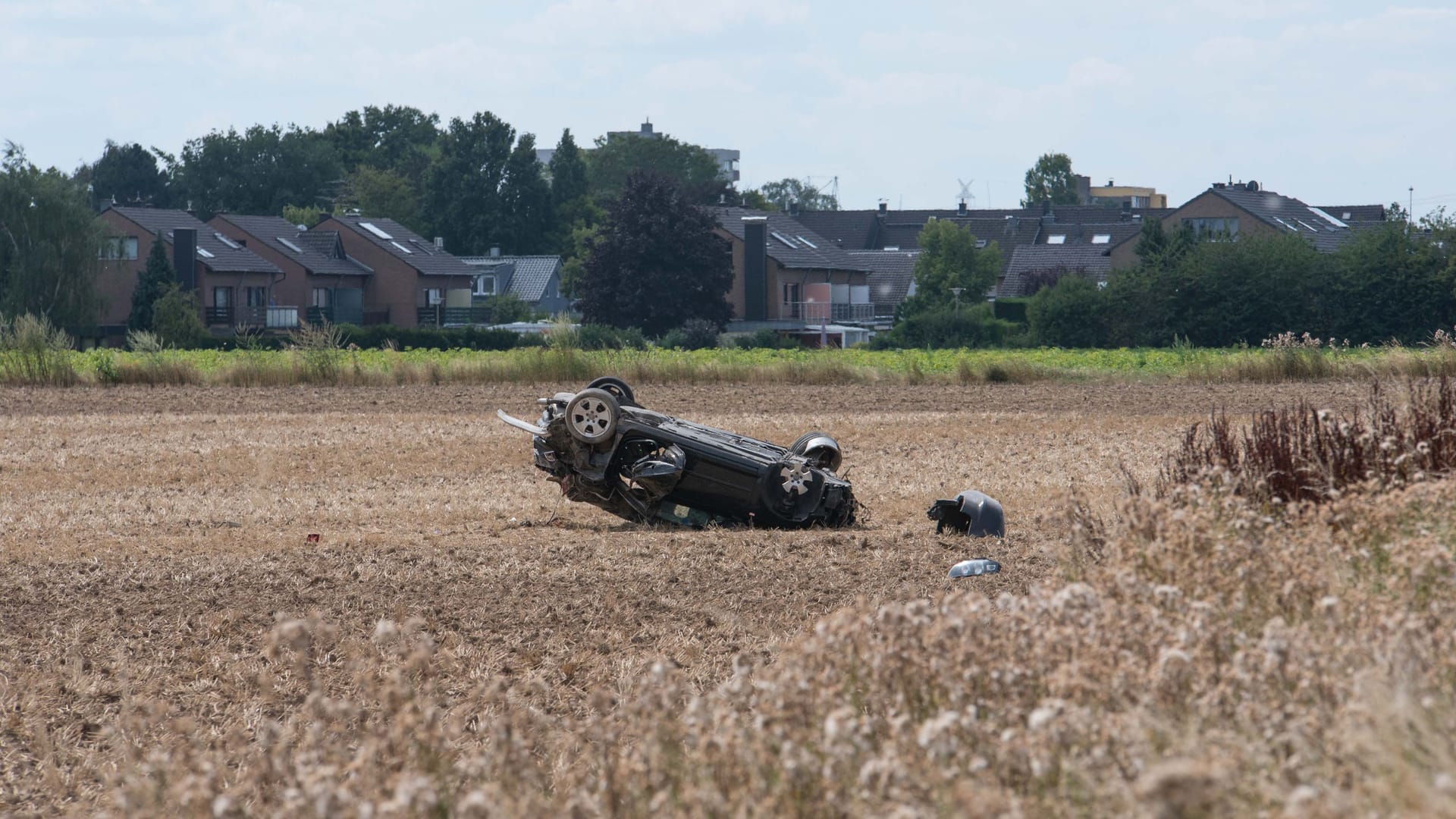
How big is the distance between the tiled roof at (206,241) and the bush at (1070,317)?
39.8m

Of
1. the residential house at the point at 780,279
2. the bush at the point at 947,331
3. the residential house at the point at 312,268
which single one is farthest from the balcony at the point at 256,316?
the bush at the point at 947,331

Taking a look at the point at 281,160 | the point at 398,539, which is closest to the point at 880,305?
the point at 281,160

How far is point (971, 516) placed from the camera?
1138cm

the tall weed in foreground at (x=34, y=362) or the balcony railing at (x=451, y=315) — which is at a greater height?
the balcony railing at (x=451, y=315)

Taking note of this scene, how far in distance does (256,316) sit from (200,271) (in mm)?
3706

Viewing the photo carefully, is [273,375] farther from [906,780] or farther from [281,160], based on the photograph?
[281,160]

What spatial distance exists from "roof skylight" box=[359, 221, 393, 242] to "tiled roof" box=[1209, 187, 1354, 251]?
148 feet

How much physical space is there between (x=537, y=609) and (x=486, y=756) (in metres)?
4.90

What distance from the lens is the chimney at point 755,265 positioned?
8231 centimetres

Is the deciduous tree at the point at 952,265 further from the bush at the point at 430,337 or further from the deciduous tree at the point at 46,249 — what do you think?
the deciduous tree at the point at 46,249

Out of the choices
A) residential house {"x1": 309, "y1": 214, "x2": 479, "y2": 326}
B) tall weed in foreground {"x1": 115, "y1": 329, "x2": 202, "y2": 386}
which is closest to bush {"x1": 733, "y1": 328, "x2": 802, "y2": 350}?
residential house {"x1": 309, "y1": 214, "x2": 479, "y2": 326}

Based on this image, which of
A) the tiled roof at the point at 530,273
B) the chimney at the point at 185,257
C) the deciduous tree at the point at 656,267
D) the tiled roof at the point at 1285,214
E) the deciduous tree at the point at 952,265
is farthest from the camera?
the tiled roof at the point at 530,273

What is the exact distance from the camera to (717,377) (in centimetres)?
3334

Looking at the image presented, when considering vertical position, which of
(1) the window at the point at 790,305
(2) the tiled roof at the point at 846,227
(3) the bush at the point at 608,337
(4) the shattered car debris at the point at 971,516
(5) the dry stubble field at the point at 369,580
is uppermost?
(2) the tiled roof at the point at 846,227
